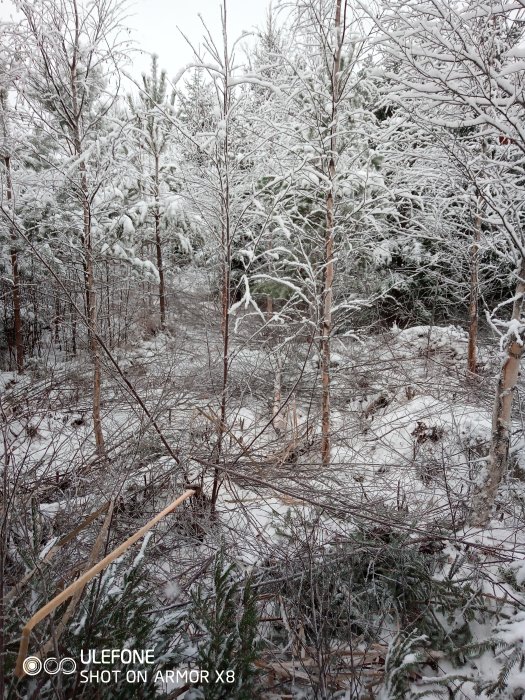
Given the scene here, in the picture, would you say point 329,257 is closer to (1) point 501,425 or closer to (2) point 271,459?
(2) point 271,459

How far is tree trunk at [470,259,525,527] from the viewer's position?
302 centimetres

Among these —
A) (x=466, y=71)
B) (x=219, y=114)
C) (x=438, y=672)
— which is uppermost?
(x=219, y=114)

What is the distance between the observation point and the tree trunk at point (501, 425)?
3021mm

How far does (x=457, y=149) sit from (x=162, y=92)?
1094 cm

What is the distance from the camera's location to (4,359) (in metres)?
10.5

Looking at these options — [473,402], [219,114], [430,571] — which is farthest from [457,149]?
[473,402]

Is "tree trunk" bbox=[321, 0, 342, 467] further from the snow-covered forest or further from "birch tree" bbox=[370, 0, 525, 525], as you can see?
"birch tree" bbox=[370, 0, 525, 525]

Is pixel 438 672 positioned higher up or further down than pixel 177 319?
further down

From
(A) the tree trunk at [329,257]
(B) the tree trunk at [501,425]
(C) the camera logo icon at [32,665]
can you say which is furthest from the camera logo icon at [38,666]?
(A) the tree trunk at [329,257]

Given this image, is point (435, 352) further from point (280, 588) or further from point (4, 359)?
point (4, 359)

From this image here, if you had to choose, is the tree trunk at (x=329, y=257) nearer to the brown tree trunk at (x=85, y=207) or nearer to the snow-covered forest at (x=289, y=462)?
the snow-covered forest at (x=289, y=462)

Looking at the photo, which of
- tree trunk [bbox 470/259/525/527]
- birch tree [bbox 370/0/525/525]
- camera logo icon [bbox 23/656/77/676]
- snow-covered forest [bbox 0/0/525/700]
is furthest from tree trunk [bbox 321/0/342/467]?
camera logo icon [bbox 23/656/77/676]

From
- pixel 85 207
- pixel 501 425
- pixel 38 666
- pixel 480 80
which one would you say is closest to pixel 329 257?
pixel 480 80

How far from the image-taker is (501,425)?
3.15 m
